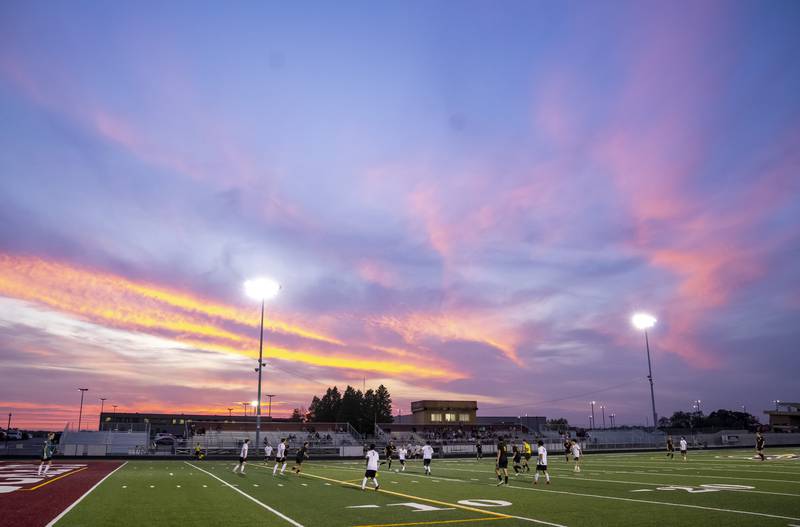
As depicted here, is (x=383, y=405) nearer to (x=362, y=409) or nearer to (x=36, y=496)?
(x=362, y=409)

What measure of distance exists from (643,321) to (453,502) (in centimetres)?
5388

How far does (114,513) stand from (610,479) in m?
19.7

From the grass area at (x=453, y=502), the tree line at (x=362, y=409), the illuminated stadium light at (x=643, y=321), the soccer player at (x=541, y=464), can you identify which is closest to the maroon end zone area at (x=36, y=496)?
the grass area at (x=453, y=502)

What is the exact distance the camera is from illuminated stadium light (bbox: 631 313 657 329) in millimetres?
64000

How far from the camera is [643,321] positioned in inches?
2547

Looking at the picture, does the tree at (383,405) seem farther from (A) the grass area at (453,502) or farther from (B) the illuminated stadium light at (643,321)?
(A) the grass area at (453,502)

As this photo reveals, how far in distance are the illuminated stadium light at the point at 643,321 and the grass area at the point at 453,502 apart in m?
40.1

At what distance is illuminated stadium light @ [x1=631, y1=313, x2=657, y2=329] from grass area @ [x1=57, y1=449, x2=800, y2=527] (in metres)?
40.1

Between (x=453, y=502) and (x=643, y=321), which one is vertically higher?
(x=643, y=321)

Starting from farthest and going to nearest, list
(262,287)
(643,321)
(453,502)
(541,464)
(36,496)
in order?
(643,321), (262,287), (541,464), (36,496), (453,502)

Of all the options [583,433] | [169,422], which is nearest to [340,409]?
[169,422]

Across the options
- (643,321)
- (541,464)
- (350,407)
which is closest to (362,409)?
(350,407)

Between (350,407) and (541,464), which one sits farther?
(350,407)

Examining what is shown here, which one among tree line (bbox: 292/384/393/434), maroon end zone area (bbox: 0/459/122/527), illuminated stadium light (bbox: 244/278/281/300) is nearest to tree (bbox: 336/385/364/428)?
tree line (bbox: 292/384/393/434)
